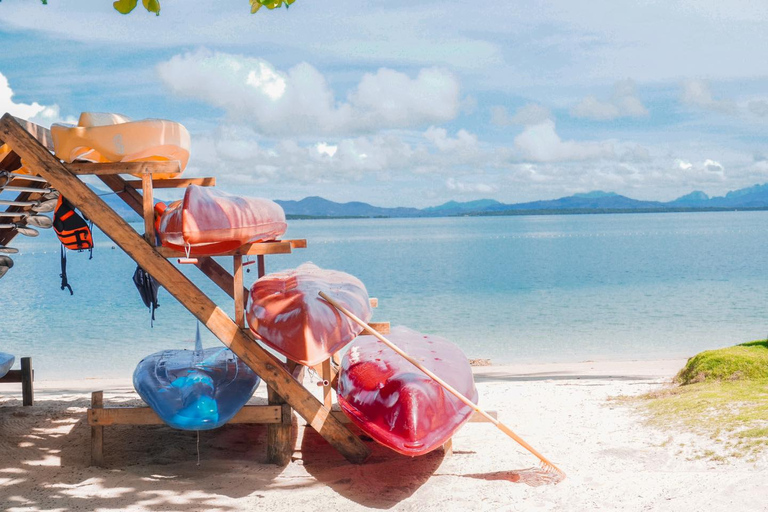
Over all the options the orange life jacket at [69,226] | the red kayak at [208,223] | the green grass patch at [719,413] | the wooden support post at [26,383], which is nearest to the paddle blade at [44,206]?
the orange life jacket at [69,226]

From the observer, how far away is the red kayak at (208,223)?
16.1 feet

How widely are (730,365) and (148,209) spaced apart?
566 cm

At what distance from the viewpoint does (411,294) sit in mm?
29484

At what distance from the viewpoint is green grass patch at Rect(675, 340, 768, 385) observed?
681 cm

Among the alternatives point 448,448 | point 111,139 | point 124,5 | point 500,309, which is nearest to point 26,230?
point 111,139

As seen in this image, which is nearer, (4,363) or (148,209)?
(148,209)

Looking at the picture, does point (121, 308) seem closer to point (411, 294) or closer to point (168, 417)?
point (411, 294)

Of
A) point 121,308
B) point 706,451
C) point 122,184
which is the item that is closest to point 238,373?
point 122,184

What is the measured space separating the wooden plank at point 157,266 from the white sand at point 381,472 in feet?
2.21

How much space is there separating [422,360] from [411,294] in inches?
948

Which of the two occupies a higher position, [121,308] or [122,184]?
[122,184]

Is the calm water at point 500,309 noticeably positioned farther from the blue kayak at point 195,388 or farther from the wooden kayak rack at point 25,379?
the blue kayak at point 195,388

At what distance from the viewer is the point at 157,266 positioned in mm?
5113

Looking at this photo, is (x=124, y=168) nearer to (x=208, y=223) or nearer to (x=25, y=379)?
(x=208, y=223)
